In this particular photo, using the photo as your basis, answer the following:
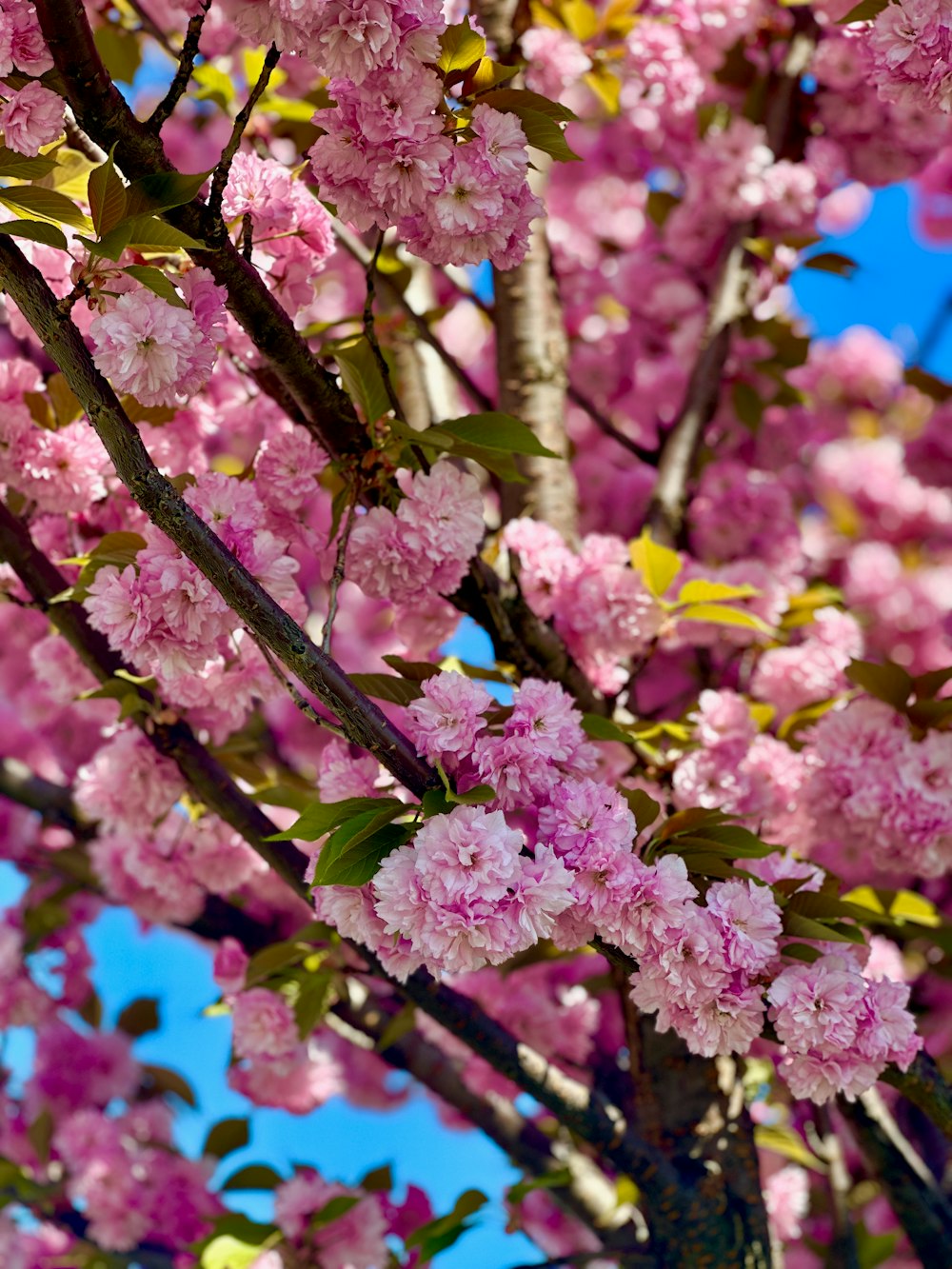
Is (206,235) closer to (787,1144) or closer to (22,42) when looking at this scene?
(22,42)

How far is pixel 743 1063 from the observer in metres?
1.99

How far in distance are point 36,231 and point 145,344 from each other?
14cm

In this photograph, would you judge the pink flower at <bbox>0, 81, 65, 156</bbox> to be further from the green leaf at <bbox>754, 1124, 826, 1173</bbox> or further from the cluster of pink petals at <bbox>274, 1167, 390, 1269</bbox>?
the green leaf at <bbox>754, 1124, 826, 1173</bbox>

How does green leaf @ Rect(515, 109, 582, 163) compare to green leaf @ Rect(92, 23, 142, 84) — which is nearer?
green leaf @ Rect(515, 109, 582, 163)

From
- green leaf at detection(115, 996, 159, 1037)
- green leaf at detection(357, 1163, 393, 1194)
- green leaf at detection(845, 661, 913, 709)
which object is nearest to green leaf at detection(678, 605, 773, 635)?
green leaf at detection(845, 661, 913, 709)

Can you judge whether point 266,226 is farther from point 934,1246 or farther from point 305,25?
point 934,1246

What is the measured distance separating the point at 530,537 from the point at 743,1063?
0.95 metres

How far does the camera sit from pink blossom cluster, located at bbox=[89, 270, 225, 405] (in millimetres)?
1182

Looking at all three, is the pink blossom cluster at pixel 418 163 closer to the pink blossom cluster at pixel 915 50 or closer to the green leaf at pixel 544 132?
the green leaf at pixel 544 132

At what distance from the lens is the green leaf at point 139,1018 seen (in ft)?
10.1

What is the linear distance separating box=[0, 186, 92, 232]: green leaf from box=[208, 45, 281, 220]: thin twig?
14cm

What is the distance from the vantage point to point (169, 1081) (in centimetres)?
306

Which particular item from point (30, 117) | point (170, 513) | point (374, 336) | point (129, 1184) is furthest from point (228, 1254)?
point (30, 117)

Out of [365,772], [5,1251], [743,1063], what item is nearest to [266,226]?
[365,772]
